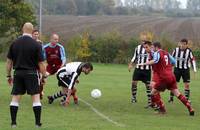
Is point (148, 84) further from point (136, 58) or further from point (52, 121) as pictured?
point (52, 121)

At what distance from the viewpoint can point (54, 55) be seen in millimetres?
17766

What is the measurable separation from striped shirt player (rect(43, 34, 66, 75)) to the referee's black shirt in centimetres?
566

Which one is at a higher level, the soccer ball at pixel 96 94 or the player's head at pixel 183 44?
the player's head at pixel 183 44

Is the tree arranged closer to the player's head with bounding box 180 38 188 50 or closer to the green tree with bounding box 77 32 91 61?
the green tree with bounding box 77 32 91 61

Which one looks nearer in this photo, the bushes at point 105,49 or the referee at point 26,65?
the referee at point 26,65

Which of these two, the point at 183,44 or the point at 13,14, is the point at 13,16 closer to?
Result: the point at 13,14

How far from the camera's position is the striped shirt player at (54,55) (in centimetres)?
1759

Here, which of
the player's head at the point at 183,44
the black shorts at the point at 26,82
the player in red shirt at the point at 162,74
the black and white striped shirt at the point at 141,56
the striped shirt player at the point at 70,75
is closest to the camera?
the black shorts at the point at 26,82

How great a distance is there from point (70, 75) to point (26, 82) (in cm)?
527

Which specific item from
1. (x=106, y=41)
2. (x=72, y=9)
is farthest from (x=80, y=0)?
(x=106, y=41)

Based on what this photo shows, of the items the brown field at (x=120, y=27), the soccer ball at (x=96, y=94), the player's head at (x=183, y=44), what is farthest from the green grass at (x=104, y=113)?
the brown field at (x=120, y=27)

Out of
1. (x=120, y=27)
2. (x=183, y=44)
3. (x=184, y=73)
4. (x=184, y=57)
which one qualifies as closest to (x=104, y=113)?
(x=183, y=44)

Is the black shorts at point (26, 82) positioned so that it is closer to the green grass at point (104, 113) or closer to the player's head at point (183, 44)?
the green grass at point (104, 113)

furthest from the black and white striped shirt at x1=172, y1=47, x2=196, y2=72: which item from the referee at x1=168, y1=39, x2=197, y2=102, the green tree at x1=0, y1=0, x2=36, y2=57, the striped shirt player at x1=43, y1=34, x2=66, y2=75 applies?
the green tree at x1=0, y1=0, x2=36, y2=57
